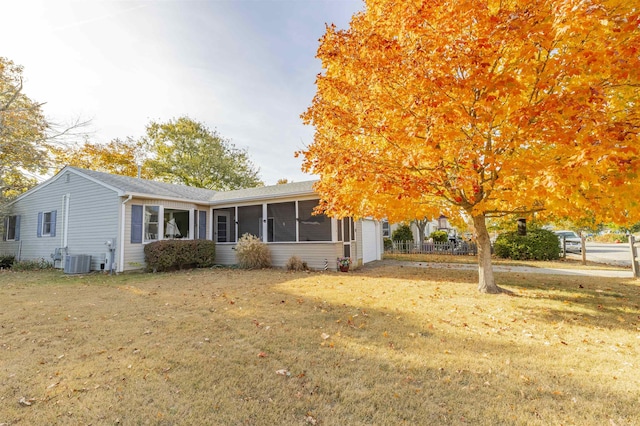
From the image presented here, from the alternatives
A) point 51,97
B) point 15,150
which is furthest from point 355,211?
point 15,150

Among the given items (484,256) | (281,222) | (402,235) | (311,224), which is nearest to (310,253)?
(311,224)

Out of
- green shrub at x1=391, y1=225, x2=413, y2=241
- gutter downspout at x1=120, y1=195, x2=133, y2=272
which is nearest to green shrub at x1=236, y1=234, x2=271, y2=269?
gutter downspout at x1=120, y1=195, x2=133, y2=272

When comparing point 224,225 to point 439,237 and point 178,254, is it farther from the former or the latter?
point 439,237

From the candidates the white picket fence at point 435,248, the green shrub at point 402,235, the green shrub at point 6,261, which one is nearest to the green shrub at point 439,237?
the green shrub at point 402,235

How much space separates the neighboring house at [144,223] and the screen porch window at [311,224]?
0.04 meters

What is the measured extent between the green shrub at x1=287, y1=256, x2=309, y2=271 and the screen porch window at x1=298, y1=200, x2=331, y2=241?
93cm

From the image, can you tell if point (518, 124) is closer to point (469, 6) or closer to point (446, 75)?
point (446, 75)

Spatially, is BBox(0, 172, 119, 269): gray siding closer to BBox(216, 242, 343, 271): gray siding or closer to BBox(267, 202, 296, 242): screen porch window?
BBox(216, 242, 343, 271): gray siding

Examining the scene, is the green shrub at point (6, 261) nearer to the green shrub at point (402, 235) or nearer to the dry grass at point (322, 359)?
the dry grass at point (322, 359)

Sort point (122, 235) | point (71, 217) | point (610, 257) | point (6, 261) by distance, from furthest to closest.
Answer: point (610, 257), point (6, 261), point (71, 217), point (122, 235)

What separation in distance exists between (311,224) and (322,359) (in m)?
8.82

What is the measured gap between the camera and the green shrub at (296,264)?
11656mm

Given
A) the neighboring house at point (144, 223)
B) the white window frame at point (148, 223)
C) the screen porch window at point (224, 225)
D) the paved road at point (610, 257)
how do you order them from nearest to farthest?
the neighboring house at point (144, 223) → the white window frame at point (148, 223) → the paved road at point (610, 257) → the screen porch window at point (224, 225)

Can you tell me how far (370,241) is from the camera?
16.1 metres
